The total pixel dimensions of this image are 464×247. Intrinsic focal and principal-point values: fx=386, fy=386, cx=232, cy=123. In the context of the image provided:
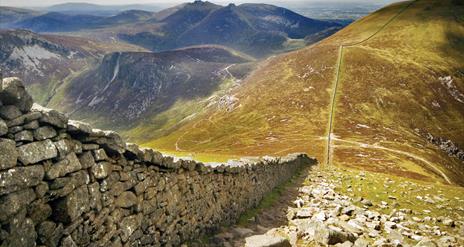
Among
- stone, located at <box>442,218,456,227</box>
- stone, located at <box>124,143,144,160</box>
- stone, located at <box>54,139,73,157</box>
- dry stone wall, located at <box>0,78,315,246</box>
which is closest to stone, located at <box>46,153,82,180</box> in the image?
dry stone wall, located at <box>0,78,315,246</box>

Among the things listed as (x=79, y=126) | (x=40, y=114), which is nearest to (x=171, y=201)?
(x=79, y=126)

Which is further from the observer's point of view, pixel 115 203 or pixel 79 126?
pixel 115 203

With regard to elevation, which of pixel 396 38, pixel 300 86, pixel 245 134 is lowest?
pixel 245 134

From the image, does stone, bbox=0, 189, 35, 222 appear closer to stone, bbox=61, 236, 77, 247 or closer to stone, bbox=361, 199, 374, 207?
stone, bbox=61, 236, 77, 247

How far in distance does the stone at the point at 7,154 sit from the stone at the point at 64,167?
0.95 m

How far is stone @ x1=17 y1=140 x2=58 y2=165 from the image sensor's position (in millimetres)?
8234

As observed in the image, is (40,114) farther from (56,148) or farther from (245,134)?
(245,134)

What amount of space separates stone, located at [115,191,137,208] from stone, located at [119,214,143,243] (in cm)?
40

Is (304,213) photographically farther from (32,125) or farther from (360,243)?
(32,125)

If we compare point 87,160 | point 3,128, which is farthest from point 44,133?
point 87,160

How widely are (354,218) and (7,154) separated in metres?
20.3

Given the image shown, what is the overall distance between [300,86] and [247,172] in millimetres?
139143

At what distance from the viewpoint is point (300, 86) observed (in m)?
159

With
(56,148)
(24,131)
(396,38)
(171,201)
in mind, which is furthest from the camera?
(396,38)
